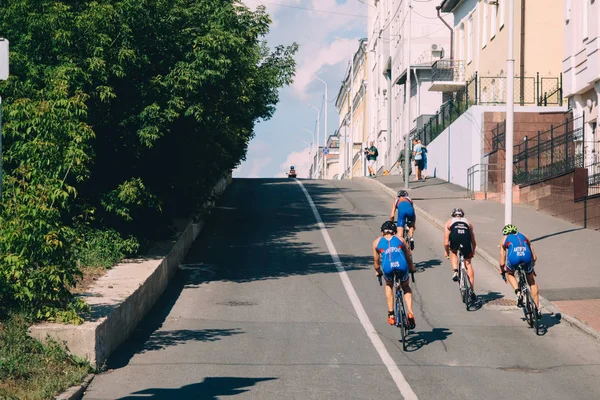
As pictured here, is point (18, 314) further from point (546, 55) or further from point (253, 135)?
point (546, 55)

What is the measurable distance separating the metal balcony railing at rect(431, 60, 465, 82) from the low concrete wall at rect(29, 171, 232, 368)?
30.4 metres

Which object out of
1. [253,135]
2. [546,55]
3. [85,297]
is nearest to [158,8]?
[85,297]

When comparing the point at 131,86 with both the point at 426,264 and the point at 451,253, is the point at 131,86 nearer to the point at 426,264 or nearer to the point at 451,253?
the point at 451,253

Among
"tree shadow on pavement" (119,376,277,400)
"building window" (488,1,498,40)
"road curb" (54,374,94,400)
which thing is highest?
"building window" (488,1,498,40)

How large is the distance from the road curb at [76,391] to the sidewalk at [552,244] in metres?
7.94

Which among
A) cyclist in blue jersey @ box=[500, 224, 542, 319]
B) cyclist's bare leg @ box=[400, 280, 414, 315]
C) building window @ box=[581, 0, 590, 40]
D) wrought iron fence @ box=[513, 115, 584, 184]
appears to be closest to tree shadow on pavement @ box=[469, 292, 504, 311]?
cyclist in blue jersey @ box=[500, 224, 542, 319]

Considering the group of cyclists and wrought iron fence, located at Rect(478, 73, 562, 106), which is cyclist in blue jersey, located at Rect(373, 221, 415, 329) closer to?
the group of cyclists


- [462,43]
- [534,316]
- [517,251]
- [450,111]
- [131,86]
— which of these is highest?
[462,43]

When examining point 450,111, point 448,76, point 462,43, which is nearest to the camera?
point 450,111

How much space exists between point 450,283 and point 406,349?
622cm

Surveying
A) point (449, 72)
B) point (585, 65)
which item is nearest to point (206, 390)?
point (585, 65)

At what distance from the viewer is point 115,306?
12.5 metres

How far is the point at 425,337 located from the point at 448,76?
36.0m

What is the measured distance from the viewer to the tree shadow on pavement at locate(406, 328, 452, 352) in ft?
42.4
